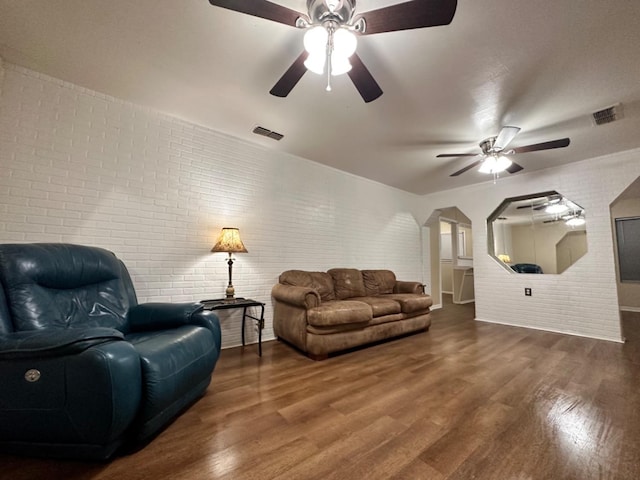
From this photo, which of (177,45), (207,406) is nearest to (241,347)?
(207,406)

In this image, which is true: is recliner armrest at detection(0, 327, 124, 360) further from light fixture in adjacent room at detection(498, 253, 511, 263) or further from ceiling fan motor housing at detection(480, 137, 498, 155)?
light fixture in adjacent room at detection(498, 253, 511, 263)

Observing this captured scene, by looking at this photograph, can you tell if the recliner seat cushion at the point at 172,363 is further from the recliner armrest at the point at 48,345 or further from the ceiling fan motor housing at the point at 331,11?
the ceiling fan motor housing at the point at 331,11

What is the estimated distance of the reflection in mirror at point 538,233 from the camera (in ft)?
12.4

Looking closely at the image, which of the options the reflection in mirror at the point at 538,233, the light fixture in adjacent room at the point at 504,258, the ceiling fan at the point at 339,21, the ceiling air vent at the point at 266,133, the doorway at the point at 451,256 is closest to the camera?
the ceiling fan at the point at 339,21

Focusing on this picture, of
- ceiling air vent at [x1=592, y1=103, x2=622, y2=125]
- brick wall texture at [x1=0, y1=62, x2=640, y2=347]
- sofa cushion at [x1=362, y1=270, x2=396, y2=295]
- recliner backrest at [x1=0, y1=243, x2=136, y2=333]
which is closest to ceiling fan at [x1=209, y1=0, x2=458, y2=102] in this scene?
brick wall texture at [x1=0, y1=62, x2=640, y2=347]

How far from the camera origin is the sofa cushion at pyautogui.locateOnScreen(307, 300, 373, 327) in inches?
101

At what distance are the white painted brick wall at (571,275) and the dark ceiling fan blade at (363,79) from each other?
382cm

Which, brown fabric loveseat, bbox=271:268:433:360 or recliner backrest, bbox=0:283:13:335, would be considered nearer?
recliner backrest, bbox=0:283:13:335

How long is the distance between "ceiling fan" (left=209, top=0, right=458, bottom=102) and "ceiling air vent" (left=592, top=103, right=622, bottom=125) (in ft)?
7.92

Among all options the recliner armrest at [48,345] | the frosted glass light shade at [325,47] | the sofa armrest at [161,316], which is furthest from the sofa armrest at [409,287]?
the recliner armrest at [48,345]

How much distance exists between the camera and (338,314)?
2.62m

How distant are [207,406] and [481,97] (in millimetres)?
3342

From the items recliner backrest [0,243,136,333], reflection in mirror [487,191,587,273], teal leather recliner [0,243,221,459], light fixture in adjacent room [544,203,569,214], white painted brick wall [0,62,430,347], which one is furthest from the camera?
light fixture in adjacent room [544,203,569,214]

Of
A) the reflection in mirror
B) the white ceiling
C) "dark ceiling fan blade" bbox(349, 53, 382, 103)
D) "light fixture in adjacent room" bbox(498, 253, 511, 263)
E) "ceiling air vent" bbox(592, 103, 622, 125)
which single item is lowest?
"light fixture in adjacent room" bbox(498, 253, 511, 263)
